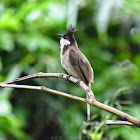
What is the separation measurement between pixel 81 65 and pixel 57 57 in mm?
1118

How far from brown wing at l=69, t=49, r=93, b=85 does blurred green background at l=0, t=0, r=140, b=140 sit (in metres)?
0.88

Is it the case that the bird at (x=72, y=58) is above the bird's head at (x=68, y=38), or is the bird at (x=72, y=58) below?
below

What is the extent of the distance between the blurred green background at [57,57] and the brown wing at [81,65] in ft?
2.90

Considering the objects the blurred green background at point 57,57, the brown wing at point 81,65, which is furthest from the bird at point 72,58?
the blurred green background at point 57,57

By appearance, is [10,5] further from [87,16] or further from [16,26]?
[87,16]

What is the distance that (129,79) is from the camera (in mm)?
2566

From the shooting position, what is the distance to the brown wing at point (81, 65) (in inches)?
49.3

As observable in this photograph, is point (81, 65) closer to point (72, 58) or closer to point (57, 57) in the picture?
point (72, 58)

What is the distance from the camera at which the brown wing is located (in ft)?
4.11

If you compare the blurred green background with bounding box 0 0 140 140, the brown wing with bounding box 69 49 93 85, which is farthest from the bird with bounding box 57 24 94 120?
the blurred green background with bounding box 0 0 140 140

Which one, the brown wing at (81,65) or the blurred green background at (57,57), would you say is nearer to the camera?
the brown wing at (81,65)

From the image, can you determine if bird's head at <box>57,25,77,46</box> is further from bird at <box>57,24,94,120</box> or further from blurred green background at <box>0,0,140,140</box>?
blurred green background at <box>0,0,140,140</box>

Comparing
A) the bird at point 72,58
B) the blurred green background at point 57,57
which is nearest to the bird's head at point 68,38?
the bird at point 72,58

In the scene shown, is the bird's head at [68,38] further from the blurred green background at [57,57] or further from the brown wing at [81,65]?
the blurred green background at [57,57]
